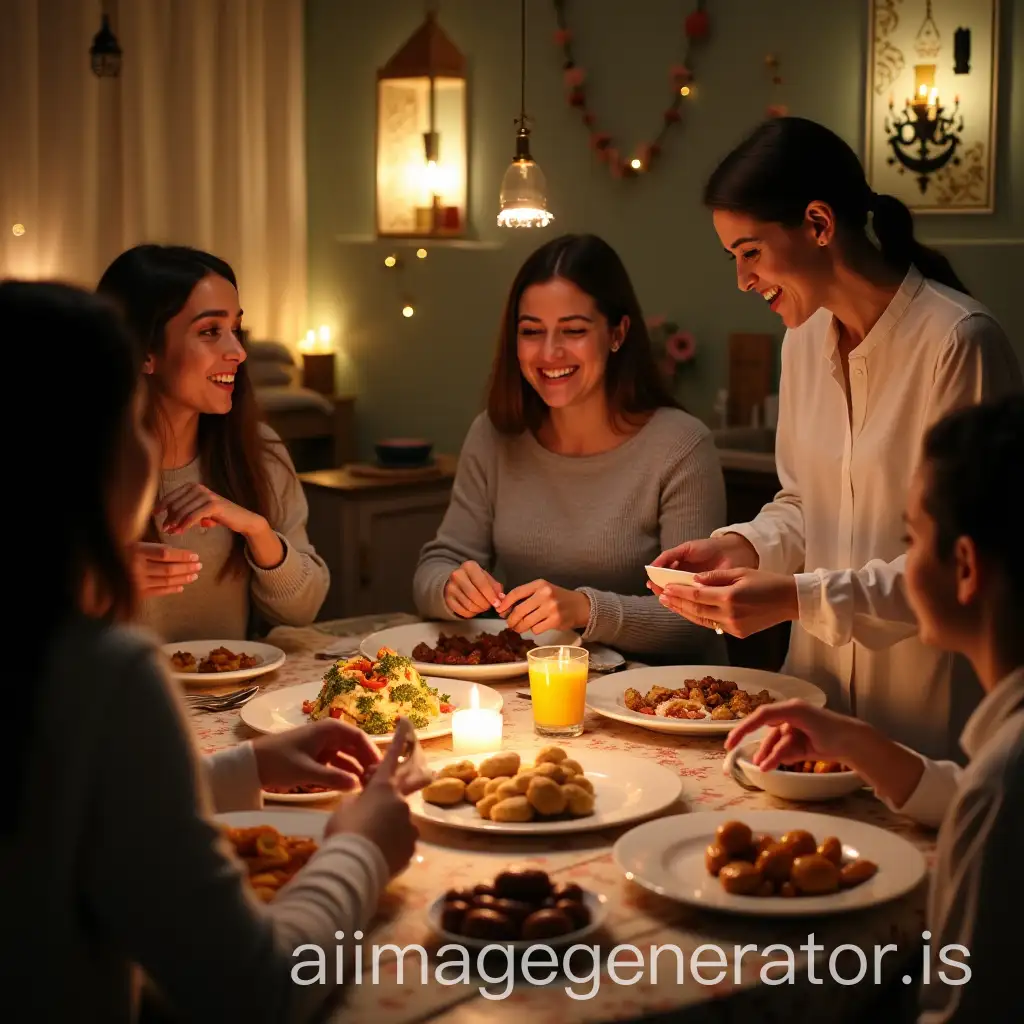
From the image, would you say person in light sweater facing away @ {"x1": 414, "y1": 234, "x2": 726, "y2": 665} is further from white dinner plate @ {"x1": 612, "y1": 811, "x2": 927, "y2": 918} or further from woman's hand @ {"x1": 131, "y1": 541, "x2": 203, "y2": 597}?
white dinner plate @ {"x1": 612, "y1": 811, "x2": 927, "y2": 918}

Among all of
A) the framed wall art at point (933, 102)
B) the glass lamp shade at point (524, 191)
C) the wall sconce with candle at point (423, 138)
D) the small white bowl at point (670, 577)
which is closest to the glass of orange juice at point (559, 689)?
the small white bowl at point (670, 577)

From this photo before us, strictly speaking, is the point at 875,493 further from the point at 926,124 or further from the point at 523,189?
the point at 926,124

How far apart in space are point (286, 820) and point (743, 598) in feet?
2.49

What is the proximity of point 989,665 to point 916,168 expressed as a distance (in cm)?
320

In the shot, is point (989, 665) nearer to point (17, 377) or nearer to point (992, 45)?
point (17, 377)

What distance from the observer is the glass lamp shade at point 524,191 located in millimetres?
3493

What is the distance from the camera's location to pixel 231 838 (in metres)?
1.49

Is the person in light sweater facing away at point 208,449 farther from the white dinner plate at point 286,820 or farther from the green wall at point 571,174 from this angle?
the green wall at point 571,174

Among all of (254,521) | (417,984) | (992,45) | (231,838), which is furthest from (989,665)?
(992,45)

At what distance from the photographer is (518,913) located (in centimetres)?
135

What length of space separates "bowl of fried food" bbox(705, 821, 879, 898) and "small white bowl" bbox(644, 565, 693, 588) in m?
0.59

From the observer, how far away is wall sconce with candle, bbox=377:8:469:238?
548 cm

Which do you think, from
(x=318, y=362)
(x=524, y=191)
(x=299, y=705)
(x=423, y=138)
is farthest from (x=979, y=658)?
(x=318, y=362)

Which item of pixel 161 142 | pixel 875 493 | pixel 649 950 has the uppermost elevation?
pixel 161 142
